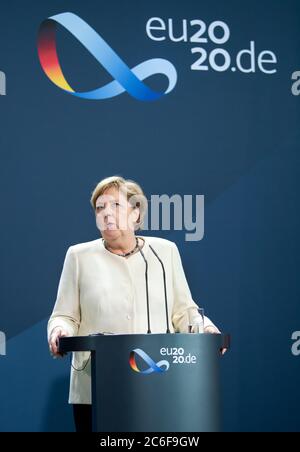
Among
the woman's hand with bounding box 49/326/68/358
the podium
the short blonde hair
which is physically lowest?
the podium

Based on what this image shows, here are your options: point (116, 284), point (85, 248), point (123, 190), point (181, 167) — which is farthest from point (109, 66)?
point (116, 284)

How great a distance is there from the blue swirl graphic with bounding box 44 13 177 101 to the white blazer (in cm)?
116

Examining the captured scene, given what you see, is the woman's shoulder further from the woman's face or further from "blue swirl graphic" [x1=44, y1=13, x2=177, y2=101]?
"blue swirl graphic" [x1=44, y1=13, x2=177, y2=101]

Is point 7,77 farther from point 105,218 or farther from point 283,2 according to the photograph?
point 283,2

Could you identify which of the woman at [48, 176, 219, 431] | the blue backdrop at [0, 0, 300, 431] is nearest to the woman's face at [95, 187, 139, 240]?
the woman at [48, 176, 219, 431]

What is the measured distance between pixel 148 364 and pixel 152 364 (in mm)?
15

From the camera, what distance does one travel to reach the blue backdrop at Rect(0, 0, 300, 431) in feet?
14.8

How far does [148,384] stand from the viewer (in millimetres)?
3057

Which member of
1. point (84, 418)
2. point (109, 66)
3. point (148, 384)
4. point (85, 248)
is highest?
point (109, 66)

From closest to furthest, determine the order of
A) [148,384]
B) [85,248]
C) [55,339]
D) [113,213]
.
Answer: [148,384] → [55,339] → [113,213] → [85,248]

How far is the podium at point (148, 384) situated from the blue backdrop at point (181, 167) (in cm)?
149

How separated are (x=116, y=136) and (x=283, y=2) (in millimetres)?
1372

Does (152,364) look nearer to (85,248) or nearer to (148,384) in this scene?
(148,384)

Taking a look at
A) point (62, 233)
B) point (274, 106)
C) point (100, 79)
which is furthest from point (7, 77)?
point (274, 106)
